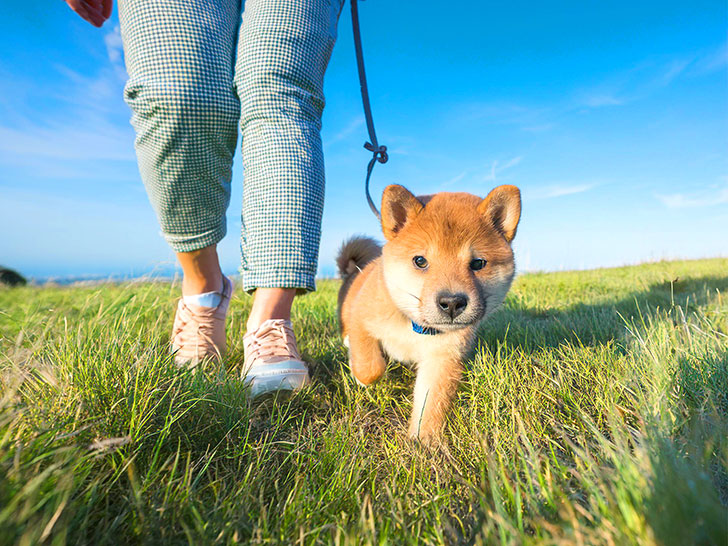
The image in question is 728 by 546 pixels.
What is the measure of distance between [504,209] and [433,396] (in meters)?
0.98

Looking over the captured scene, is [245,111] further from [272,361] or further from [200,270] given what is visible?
[272,361]

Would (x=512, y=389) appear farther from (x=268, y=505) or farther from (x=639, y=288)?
(x=639, y=288)

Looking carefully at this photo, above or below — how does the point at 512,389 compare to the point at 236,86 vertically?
below

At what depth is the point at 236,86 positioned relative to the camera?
2170 millimetres

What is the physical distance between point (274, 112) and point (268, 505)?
1786mm

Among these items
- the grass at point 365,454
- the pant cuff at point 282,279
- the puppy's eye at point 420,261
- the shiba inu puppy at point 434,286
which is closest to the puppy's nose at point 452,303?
the shiba inu puppy at point 434,286

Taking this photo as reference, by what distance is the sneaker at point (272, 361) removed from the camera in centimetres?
187

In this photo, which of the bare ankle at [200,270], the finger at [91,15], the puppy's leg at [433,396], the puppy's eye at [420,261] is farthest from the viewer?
the bare ankle at [200,270]

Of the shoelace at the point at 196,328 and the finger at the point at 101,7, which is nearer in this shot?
the finger at the point at 101,7

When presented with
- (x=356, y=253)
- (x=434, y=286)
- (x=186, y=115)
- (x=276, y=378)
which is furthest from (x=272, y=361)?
(x=356, y=253)

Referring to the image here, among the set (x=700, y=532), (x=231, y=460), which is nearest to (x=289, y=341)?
(x=231, y=460)

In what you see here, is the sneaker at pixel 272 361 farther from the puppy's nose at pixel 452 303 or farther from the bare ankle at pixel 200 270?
the puppy's nose at pixel 452 303

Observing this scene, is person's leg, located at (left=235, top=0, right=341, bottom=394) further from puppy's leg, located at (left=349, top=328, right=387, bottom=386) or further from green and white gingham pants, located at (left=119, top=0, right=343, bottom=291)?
puppy's leg, located at (left=349, top=328, right=387, bottom=386)

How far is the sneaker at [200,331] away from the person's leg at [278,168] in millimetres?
359
